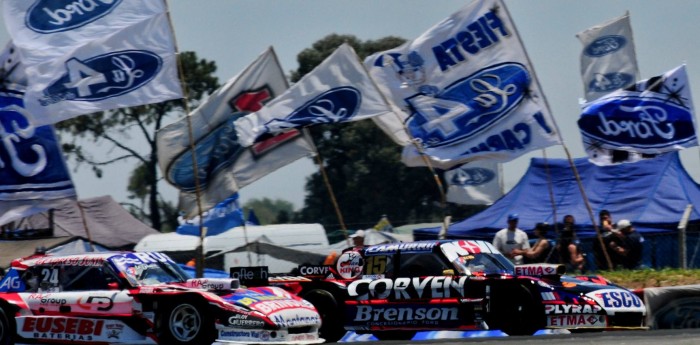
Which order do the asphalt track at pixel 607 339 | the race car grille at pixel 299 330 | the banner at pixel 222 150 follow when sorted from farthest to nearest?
the banner at pixel 222 150
the race car grille at pixel 299 330
the asphalt track at pixel 607 339

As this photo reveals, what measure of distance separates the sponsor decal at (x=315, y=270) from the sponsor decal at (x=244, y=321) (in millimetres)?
2514

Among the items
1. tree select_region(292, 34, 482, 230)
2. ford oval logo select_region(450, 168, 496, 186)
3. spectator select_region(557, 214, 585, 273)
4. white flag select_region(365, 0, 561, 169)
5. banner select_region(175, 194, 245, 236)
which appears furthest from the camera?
tree select_region(292, 34, 482, 230)

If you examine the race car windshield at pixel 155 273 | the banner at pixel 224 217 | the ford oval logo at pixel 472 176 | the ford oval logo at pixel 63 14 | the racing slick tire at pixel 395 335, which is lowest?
the racing slick tire at pixel 395 335

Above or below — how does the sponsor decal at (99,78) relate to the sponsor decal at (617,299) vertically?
above

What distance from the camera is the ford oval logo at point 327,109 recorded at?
1906 cm

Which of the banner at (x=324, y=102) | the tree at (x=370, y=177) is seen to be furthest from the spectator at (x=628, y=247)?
the tree at (x=370, y=177)

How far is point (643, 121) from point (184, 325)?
8917mm

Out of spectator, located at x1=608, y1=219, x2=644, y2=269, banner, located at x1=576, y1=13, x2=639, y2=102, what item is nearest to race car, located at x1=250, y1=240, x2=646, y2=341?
spectator, located at x1=608, y1=219, x2=644, y2=269

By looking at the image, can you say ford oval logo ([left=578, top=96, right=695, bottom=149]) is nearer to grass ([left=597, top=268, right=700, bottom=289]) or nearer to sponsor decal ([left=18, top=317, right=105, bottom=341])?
grass ([left=597, top=268, right=700, bottom=289])

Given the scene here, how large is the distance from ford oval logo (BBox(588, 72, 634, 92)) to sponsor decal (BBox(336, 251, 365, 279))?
11489mm

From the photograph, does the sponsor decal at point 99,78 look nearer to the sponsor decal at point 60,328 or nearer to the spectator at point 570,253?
the sponsor decal at point 60,328

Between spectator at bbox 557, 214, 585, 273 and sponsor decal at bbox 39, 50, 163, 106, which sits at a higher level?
sponsor decal at bbox 39, 50, 163, 106

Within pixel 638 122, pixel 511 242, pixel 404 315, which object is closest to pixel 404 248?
pixel 404 315

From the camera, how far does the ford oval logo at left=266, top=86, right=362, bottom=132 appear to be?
→ 19062 mm
